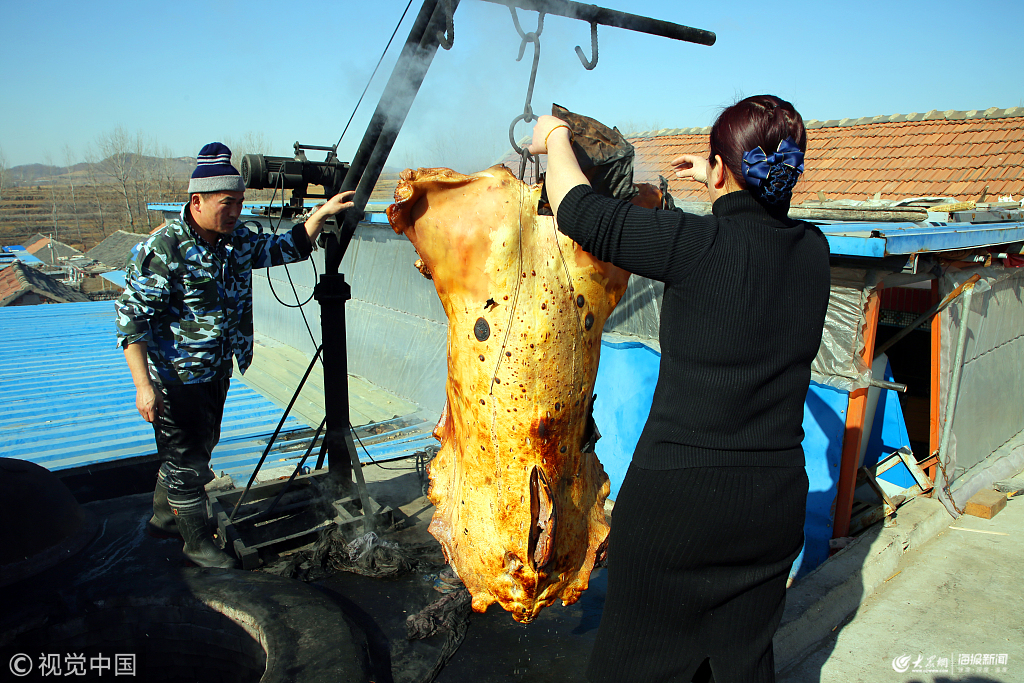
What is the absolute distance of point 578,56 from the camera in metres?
2.29

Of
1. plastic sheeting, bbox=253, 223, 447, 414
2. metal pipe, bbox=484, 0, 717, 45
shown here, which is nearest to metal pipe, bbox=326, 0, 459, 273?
metal pipe, bbox=484, 0, 717, 45

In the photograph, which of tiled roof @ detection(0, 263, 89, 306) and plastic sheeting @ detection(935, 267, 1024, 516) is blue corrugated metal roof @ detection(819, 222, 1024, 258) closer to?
plastic sheeting @ detection(935, 267, 1024, 516)

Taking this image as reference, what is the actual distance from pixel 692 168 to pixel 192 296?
2.64 meters

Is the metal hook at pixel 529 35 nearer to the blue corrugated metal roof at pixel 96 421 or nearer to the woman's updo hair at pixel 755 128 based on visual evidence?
the woman's updo hair at pixel 755 128

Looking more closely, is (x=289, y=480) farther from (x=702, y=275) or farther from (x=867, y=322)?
(x=867, y=322)

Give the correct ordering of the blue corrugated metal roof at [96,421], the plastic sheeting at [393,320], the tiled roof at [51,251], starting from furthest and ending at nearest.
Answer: the tiled roof at [51,251] < the plastic sheeting at [393,320] < the blue corrugated metal roof at [96,421]

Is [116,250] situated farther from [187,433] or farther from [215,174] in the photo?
[215,174]

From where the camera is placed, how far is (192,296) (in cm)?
318

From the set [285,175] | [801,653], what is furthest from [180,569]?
[801,653]

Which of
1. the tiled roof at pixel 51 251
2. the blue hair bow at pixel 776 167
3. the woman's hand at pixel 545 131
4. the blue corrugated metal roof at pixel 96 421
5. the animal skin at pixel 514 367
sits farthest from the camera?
the tiled roof at pixel 51 251

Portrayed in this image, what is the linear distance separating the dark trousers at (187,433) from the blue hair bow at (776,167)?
302cm

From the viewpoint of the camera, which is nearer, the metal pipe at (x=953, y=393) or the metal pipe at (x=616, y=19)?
the metal pipe at (x=616, y=19)

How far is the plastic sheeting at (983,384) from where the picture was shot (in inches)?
189

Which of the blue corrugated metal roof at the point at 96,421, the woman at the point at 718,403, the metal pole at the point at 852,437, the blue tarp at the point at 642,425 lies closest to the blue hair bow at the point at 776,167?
the woman at the point at 718,403
